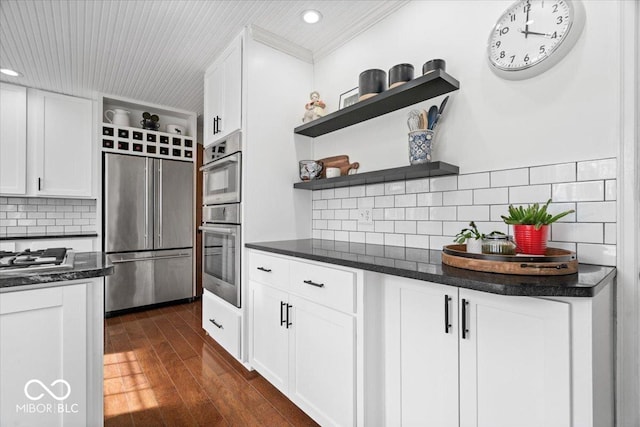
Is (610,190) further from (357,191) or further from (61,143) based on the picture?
(61,143)

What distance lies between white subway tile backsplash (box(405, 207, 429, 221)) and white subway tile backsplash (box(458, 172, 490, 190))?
236 millimetres

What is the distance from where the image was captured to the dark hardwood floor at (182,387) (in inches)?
66.7

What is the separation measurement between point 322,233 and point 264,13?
1.63 meters

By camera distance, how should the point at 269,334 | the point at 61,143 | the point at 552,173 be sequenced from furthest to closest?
1. the point at 61,143
2. the point at 269,334
3. the point at 552,173

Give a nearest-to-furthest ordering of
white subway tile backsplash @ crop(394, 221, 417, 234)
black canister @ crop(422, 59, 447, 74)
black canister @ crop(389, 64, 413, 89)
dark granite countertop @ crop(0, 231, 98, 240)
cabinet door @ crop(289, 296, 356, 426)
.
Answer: cabinet door @ crop(289, 296, 356, 426) < black canister @ crop(422, 59, 447, 74) < black canister @ crop(389, 64, 413, 89) < white subway tile backsplash @ crop(394, 221, 417, 234) < dark granite countertop @ crop(0, 231, 98, 240)

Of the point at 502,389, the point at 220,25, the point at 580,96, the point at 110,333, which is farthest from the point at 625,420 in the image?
the point at 110,333

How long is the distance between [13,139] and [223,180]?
8.31ft

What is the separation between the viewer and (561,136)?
1.30m

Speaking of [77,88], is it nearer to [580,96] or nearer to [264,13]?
[264,13]

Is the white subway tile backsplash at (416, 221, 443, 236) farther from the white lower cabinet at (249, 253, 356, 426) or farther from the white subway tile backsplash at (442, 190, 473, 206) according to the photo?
the white lower cabinet at (249, 253, 356, 426)

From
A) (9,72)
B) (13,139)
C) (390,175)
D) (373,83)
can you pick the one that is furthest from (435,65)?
(13,139)

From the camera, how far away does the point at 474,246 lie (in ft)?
3.80

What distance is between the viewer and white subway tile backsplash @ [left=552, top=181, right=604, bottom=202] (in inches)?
47.5

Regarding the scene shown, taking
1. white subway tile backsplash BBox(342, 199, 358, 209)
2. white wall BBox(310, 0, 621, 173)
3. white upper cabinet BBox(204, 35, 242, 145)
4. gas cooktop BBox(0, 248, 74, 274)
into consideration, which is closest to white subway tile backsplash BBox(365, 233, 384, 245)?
white subway tile backsplash BBox(342, 199, 358, 209)
